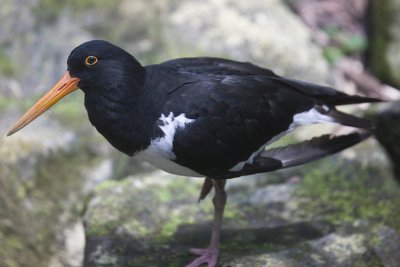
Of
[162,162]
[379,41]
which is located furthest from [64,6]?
[379,41]

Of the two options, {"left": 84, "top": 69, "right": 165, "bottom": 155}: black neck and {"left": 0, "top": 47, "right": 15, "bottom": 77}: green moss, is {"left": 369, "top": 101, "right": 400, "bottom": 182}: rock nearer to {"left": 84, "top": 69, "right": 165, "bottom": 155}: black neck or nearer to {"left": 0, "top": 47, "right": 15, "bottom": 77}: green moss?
{"left": 84, "top": 69, "right": 165, "bottom": 155}: black neck

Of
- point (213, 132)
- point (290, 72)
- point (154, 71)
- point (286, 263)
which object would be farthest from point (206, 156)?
point (290, 72)

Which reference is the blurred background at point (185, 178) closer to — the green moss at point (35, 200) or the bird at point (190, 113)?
the green moss at point (35, 200)

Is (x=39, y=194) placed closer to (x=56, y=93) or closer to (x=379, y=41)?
(x=56, y=93)

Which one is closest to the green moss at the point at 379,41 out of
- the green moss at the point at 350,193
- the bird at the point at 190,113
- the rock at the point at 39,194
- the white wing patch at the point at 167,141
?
the green moss at the point at 350,193

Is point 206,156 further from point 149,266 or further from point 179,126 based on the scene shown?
point 149,266

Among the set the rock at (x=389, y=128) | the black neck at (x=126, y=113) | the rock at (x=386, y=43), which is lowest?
the black neck at (x=126, y=113)

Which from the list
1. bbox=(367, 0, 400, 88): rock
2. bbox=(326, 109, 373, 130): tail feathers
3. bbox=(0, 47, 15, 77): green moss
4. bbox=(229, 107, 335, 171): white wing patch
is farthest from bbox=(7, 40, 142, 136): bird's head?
bbox=(367, 0, 400, 88): rock
